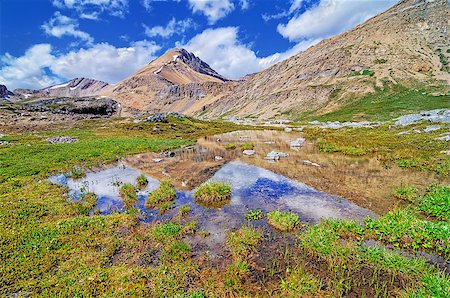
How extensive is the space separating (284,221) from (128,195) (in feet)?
34.9

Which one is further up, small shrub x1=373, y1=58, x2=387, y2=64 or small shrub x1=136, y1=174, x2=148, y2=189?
small shrub x1=373, y1=58, x2=387, y2=64

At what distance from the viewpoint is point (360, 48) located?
122 meters

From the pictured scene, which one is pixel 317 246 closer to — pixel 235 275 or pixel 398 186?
pixel 235 275

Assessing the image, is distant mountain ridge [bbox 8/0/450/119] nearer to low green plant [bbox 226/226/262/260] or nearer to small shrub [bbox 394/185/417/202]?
small shrub [bbox 394/185/417/202]

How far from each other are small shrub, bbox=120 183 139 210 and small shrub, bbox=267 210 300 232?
27.7 ft

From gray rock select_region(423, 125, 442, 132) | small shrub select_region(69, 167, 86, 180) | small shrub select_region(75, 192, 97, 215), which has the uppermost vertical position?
gray rock select_region(423, 125, 442, 132)

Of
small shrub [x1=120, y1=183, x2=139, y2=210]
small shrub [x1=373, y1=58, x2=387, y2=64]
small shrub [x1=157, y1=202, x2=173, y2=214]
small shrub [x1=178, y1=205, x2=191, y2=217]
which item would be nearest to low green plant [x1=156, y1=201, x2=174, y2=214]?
small shrub [x1=157, y1=202, x2=173, y2=214]

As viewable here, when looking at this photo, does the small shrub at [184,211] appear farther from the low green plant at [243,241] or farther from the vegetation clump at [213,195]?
the low green plant at [243,241]

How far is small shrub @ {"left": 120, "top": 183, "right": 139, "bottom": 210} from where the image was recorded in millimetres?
14639

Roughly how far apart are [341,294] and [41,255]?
36.7ft

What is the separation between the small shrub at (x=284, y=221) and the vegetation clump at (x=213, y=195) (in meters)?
3.83

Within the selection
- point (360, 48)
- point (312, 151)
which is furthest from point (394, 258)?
point (360, 48)

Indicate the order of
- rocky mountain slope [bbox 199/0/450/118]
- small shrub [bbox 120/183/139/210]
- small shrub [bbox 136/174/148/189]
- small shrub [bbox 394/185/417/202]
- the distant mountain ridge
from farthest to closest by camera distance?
rocky mountain slope [bbox 199/0/450/118] < the distant mountain ridge < small shrub [bbox 136/174/148/189] < small shrub [bbox 120/183/139/210] < small shrub [bbox 394/185/417/202]

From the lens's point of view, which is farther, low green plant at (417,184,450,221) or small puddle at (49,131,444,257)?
small puddle at (49,131,444,257)
